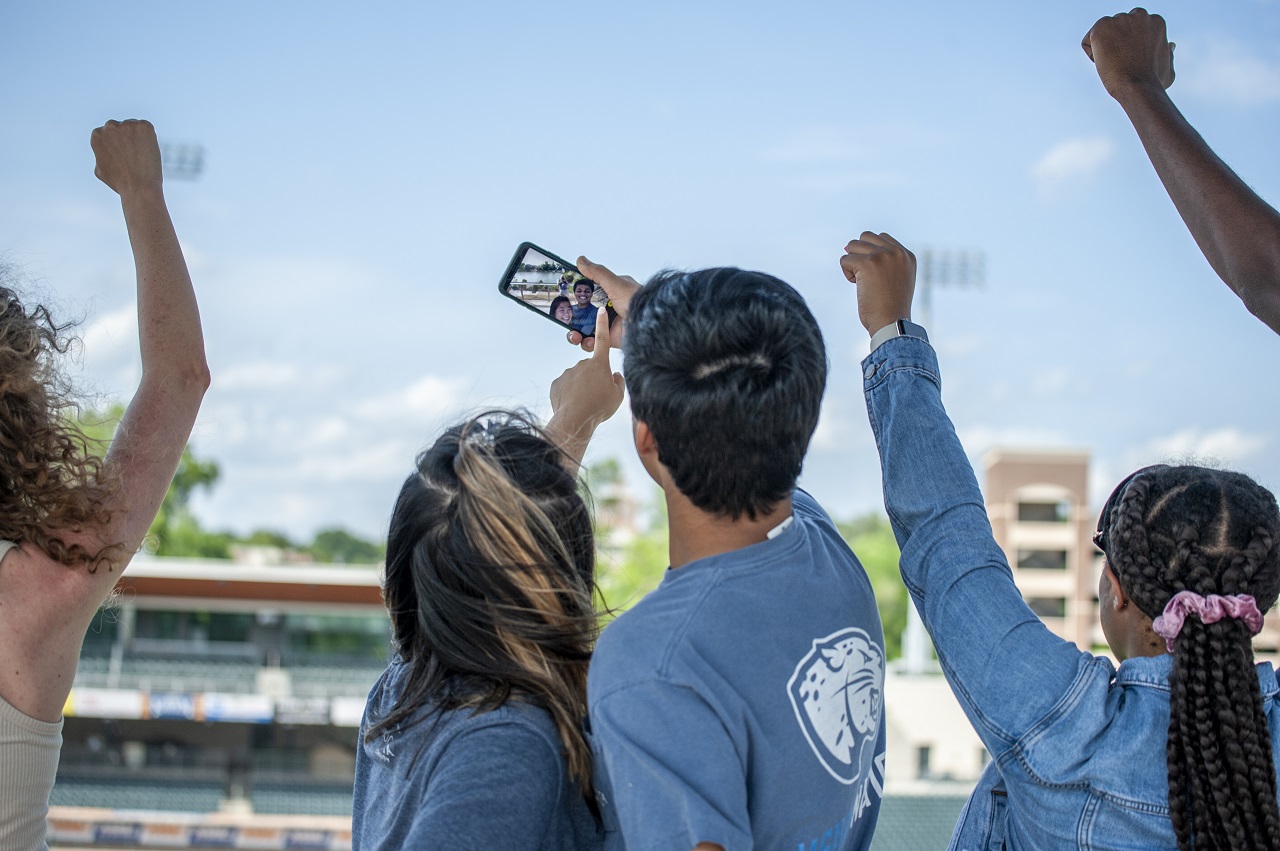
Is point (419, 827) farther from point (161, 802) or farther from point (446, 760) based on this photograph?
point (161, 802)

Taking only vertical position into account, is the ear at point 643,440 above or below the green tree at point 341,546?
above

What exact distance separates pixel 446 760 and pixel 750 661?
1.09ft

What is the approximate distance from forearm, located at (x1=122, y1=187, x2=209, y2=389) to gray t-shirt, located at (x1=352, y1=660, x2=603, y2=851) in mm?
586

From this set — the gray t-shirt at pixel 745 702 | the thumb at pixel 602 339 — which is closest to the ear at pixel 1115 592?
the gray t-shirt at pixel 745 702

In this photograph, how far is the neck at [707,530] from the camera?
1203mm

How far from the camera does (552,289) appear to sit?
5.87 ft

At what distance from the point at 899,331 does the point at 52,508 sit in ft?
3.63

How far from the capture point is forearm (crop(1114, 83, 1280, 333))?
1.38 metres

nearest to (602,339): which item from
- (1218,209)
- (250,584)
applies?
(1218,209)

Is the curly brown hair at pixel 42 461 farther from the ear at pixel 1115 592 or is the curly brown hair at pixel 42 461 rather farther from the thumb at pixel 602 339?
the ear at pixel 1115 592

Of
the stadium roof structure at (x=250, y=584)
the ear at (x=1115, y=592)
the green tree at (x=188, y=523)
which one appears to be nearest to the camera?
the ear at (x=1115, y=592)

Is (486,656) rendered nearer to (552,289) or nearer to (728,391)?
(728,391)

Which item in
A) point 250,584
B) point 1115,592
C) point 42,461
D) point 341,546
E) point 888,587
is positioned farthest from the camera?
point 341,546

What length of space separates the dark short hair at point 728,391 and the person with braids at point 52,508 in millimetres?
726
